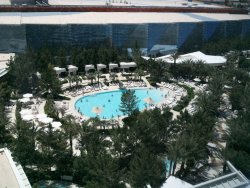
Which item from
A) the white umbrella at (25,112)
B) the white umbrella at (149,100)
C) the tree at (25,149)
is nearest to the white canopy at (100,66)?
the white umbrella at (149,100)

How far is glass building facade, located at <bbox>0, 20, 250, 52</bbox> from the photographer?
180 ft

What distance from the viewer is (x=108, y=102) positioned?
4462cm

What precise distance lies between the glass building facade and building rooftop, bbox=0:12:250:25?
112cm

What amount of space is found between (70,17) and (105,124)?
33.0 m

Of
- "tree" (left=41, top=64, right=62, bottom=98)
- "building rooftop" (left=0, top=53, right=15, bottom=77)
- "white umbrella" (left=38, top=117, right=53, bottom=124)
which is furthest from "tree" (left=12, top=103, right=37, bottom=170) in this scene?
"building rooftop" (left=0, top=53, right=15, bottom=77)

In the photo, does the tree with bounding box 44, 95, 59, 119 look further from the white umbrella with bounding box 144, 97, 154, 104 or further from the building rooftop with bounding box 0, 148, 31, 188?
the building rooftop with bounding box 0, 148, 31, 188

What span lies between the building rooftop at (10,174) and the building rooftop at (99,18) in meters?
37.5

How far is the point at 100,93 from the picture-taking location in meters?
46.7

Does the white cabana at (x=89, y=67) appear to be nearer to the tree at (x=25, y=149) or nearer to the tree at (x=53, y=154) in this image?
the tree at (x=25, y=149)

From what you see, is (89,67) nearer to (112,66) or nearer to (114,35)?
(112,66)

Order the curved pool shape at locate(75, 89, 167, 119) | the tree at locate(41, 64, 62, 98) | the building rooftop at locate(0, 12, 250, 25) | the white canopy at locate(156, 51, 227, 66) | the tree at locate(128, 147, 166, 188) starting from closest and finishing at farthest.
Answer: the tree at locate(128, 147, 166, 188) < the curved pool shape at locate(75, 89, 167, 119) < the tree at locate(41, 64, 62, 98) < the white canopy at locate(156, 51, 227, 66) < the building rooftop at locate(0, 12, 250, 25)

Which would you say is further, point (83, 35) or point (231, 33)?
point (231, 33)

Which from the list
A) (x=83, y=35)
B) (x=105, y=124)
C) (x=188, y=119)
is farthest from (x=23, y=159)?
(x=83, y=35)

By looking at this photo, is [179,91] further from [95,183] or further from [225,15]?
[225,15]
